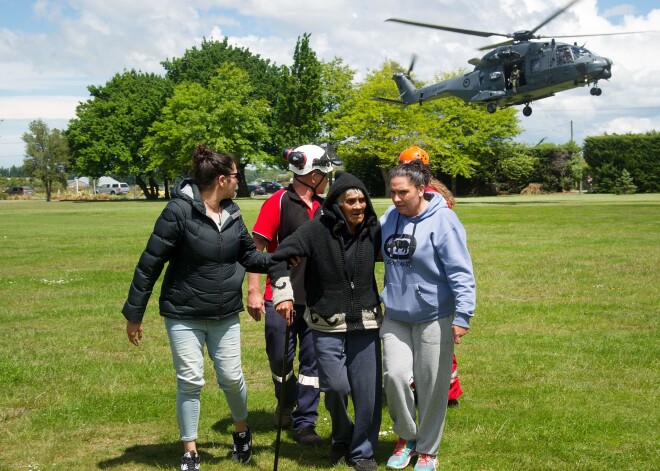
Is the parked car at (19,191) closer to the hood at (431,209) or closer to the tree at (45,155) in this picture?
the tree at (45,155)

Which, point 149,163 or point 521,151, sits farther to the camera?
point 149,163

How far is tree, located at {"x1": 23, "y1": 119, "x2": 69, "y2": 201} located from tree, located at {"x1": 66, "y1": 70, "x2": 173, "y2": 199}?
1.66 m

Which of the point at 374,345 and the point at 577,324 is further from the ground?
the point at 374,345

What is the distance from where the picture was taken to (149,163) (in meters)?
85.1

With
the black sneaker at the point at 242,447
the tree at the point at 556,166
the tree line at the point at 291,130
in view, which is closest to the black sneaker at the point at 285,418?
the black sneaker at the point at 242,447

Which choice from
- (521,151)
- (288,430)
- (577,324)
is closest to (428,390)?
(288,430)

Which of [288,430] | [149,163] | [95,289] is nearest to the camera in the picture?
[288,430]

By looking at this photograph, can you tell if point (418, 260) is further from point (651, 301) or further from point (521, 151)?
point (521, 151)

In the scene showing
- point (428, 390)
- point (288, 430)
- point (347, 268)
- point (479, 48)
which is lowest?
point (288, 430)

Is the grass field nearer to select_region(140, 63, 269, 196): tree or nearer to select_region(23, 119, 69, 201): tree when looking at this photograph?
select_region(140, 63, 269, 196): tree

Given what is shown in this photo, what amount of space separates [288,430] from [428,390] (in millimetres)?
1614

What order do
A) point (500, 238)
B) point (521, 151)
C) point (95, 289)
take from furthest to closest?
point (521, 151), point (500, 238), point (95, 289)

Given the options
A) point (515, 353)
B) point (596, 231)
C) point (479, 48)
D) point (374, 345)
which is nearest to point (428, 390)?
point (374, 345)

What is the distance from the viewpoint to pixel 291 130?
85375mm
